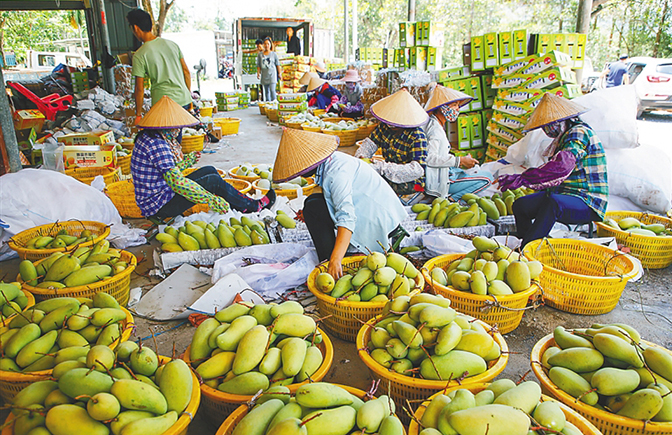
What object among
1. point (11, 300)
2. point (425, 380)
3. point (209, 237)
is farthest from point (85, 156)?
point (425, 380)

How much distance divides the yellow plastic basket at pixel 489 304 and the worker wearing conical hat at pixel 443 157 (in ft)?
5.54

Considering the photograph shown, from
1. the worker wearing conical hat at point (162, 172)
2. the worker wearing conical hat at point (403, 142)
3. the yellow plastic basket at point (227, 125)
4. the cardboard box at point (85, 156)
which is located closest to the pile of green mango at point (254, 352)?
the worker wearing conical hat at point (162, 172)

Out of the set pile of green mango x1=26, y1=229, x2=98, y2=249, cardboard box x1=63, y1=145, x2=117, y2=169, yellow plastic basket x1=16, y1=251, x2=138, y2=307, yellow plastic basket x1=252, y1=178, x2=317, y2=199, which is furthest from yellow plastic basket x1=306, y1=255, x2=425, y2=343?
cardboard box x1=63, y1=145, x2=117, y2=169

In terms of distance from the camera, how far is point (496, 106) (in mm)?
5250

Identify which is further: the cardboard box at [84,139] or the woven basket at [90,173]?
the cardboard box at [84,139]

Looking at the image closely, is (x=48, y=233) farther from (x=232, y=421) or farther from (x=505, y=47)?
(x=505, y=47)

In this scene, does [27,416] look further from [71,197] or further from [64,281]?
[71,197]

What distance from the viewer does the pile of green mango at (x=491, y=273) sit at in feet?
6.46

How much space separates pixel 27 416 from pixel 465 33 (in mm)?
28493

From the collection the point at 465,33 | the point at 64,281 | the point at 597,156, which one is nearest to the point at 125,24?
the point at 64,281

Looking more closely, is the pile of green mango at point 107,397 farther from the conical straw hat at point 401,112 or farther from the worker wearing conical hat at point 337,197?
the conical straw hat at point 401,112

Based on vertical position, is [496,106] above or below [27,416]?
above

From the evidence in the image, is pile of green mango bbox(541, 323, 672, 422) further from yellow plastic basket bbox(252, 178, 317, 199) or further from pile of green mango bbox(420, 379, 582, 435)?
yellow plastic basket bbox(252, 178, 317, 199)

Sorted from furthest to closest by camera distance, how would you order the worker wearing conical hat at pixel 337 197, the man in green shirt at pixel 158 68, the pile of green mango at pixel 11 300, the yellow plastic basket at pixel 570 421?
the man in green shirt at pixel 158 68 → the worker wearing conical hat at pixel 337 197 → the pile of green mango at pixel 11 300 → the yellow plastic basket at pixel 570 421
